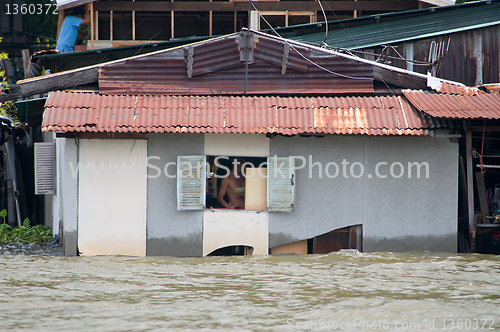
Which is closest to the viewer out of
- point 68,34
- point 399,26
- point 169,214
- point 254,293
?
point 254,293

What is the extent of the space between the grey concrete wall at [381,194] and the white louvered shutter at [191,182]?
55.9 inches

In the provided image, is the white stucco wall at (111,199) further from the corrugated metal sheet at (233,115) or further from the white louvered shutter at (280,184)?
the white louvered shutter at (280,184)

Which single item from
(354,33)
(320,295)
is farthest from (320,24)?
(320,295)

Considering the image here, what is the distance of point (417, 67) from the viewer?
12375mm

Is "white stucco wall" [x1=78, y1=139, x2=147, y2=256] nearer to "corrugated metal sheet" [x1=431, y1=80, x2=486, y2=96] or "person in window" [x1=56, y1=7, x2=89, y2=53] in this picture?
"corrugated metal sheet" [x1=431, y1=80, x2=486, y2=96]

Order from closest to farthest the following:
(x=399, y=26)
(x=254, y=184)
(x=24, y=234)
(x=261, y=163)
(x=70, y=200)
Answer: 1. (x=70, y=200)
2. (x=254, y=184)
3. (x=261, y=163)
4. (x=24, y=234)
5. (x=399, y=26)

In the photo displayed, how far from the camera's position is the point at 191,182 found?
952 cm

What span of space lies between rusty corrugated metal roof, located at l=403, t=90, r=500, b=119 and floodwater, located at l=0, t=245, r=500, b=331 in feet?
8.53

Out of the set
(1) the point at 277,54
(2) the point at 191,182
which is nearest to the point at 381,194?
(1) the point at 277,54

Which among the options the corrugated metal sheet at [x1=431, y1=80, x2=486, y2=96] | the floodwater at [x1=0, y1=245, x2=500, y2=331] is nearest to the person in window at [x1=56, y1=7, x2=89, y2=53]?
the floodwater at [x1=0, y1=245, x2=500, y2=331]

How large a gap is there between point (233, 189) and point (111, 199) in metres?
2.36

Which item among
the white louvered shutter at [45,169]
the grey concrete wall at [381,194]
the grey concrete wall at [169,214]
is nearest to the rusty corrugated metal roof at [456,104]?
the grey concrete wall at [381,194]

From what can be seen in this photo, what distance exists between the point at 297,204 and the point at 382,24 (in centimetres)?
621

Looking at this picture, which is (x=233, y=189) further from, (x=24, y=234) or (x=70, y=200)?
(x=24, y=234)
